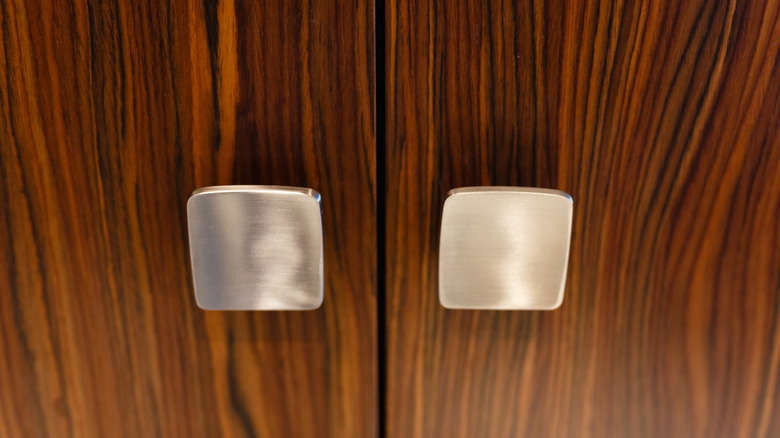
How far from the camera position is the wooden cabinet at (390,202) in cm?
18

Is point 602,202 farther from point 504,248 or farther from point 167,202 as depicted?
point 167,202

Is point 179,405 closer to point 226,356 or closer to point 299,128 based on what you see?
point 226,356

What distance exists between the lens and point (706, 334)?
Answer: 0.23m

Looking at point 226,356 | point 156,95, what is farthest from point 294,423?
point 156,95

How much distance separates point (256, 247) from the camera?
0.19 m

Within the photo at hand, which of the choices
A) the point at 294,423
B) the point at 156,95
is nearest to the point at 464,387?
the point at 294,423

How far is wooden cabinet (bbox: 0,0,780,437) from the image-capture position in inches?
7.2

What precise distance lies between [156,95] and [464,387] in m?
0.19

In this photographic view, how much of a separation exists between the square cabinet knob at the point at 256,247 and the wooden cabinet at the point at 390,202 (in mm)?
19

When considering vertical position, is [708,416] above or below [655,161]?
below

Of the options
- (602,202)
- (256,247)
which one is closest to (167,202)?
(256,247)

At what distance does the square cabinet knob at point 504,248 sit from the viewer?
0.61 ft

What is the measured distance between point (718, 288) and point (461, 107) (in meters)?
0.15

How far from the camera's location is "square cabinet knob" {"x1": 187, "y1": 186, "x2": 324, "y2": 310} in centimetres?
18
